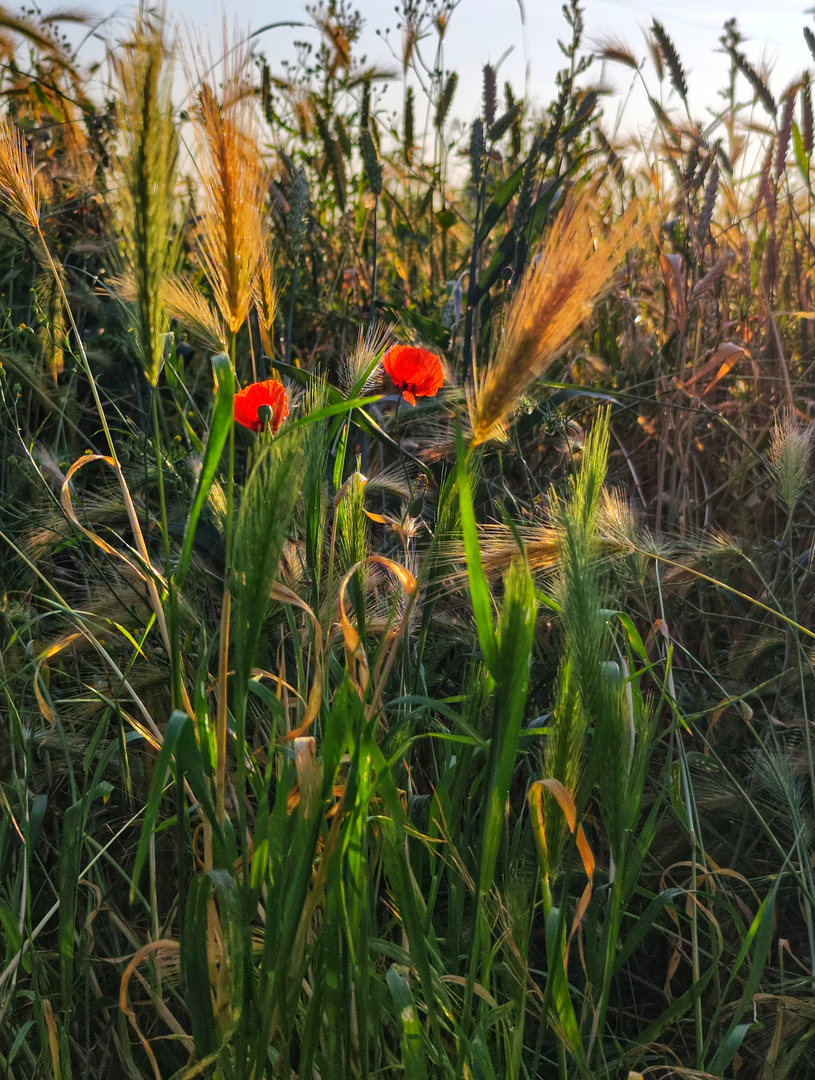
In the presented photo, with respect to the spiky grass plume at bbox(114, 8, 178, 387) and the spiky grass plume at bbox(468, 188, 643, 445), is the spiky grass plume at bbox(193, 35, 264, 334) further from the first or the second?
the spiky grass plume at bbox(468, 188, 643, 445)

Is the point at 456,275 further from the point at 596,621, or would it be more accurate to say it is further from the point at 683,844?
the point at 596,621

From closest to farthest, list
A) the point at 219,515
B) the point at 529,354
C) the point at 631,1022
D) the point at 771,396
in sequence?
1. the point at 529,354
2. the point at 219,515
3. the point at 631,1022
4. the point at 771,396

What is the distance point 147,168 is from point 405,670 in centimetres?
49

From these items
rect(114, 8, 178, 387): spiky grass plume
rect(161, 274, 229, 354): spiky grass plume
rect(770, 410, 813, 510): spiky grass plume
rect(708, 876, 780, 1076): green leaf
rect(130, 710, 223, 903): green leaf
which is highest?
rect(114, 8, 178, 387): spiky grass plume

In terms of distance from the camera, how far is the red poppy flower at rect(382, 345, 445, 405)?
104 centimetres

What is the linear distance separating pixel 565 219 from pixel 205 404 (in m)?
1.51

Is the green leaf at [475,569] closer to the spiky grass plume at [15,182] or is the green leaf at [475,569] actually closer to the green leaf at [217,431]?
the green leaf at [217,431]

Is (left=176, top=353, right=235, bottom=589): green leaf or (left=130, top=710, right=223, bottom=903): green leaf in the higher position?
(left=176, top=353, right=235, bottom=589): green leaf

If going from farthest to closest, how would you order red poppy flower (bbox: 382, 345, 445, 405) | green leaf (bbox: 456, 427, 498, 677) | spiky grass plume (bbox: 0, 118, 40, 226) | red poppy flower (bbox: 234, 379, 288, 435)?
red poppy flower (bbox: 382, 345, 445, 405), red poppy flower (bbox: 234, 379, 288, 435), spiky grass plume (bbox: 0, 118, 40, 226), green leaf (bbox: 456, 427, 498, 677)


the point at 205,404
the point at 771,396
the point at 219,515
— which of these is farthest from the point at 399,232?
the point at 219,515

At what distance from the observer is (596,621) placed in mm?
581

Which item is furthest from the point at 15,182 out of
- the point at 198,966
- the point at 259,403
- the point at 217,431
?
the point at 198,966

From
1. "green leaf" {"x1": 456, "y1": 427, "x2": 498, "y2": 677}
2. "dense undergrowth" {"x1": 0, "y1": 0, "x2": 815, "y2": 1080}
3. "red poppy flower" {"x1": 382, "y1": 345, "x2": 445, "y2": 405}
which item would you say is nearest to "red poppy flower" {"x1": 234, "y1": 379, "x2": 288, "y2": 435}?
"dense undergrowth" {"x1": 0, "y1": 0, "x2": 815, "y2": 1080}

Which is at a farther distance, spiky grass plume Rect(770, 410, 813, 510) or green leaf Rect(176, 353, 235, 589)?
spiky grass plume Rect(770, 410, 813, 510)
